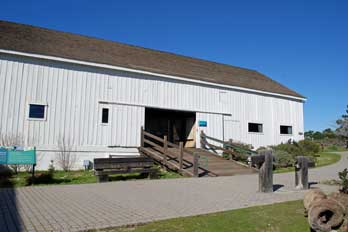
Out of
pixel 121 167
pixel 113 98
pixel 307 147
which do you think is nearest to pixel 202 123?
pixel 113 98

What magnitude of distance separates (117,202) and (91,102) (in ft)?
28.6

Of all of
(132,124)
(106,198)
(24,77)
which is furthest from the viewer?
(132,124)

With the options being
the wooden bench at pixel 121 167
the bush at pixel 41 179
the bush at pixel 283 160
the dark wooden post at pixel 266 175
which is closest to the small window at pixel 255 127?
the bush at pixel 283 160

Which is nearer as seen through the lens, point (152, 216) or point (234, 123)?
point (152, 216)

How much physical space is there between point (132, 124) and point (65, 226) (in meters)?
11.0

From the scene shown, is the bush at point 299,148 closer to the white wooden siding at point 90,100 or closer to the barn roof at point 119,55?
the white wooden siding at point 90,100

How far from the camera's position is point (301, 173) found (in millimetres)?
10008

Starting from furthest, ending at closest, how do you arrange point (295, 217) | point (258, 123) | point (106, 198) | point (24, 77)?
1. point (258, 123)
2. point (24, 77)
3. point (106, 198)
4. point (295, 217)

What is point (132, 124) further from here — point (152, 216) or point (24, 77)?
point (152, 216)

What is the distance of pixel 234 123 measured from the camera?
20094 millimetres

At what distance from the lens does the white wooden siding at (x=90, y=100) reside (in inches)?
519

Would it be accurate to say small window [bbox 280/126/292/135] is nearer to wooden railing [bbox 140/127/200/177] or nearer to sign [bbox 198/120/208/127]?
Answer: sign [bbox 198/120/208/127]

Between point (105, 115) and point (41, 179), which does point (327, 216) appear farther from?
point (105, 115)

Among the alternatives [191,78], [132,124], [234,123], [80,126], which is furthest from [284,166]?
[80,126]
